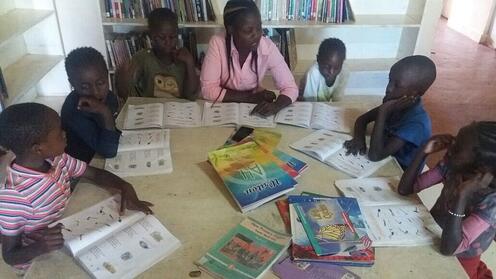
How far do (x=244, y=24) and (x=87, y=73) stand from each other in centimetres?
75

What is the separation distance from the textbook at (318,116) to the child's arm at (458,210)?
1.94ft

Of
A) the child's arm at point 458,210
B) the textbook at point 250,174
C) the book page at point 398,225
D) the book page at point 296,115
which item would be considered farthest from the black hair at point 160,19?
the child's arm at point 458,210

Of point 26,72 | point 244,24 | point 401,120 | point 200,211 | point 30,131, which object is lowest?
point 26,72

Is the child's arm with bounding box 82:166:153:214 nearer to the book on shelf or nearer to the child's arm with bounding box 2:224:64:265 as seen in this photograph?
the book on shelf

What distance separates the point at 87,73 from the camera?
4.83ft

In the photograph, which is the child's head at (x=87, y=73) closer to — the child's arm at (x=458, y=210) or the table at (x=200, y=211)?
the table at (x=200, y=211)

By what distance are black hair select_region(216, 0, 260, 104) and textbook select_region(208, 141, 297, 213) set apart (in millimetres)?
743

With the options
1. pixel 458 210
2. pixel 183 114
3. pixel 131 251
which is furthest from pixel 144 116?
pixel 458 210

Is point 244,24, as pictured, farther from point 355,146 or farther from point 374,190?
point 374,190

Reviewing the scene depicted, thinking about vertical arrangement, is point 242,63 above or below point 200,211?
above

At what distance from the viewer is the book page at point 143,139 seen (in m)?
1.42

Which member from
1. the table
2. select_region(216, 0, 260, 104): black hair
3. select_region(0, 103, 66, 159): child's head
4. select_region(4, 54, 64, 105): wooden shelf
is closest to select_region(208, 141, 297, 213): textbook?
the table

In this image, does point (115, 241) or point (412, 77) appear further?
A: point (412, 77)

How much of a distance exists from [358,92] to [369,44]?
42cm
